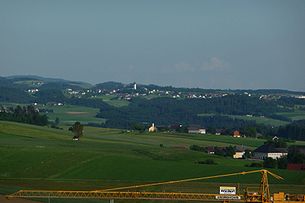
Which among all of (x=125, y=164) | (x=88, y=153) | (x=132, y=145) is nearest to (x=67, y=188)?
(x=125, y=164)

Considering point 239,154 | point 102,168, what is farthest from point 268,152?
point 102,168

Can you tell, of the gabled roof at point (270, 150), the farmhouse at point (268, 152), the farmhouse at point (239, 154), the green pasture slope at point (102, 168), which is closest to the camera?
the green pasture slope at point (102, 168)

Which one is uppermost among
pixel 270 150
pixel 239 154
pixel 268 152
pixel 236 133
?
pixel 236 133

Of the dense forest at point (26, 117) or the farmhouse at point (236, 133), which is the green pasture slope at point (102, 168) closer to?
the dense forest at point (26, 117)

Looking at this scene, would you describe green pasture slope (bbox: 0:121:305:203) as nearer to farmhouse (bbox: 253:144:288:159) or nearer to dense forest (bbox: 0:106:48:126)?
farmhouse (bbox: 253:144:288:159)

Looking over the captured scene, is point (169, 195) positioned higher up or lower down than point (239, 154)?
lower down

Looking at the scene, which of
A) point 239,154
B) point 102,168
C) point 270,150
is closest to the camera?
point 102,168

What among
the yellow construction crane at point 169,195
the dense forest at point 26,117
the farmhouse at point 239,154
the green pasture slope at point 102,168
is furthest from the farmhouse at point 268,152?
the dense forest at point 26,117

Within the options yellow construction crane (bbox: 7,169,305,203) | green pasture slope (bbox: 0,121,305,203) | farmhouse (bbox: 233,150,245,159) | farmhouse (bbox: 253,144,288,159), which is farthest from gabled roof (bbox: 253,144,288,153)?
yellow construction crane (bbox: 7,169,305,203)

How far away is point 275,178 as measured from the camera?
240 ft

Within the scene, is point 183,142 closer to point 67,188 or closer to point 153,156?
point 153,156

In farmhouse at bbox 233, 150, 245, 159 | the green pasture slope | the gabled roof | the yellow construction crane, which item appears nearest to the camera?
the yellow construction crane

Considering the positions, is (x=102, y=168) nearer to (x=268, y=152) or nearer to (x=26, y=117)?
(x=268, y=152)

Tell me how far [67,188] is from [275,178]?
57.8 ft
